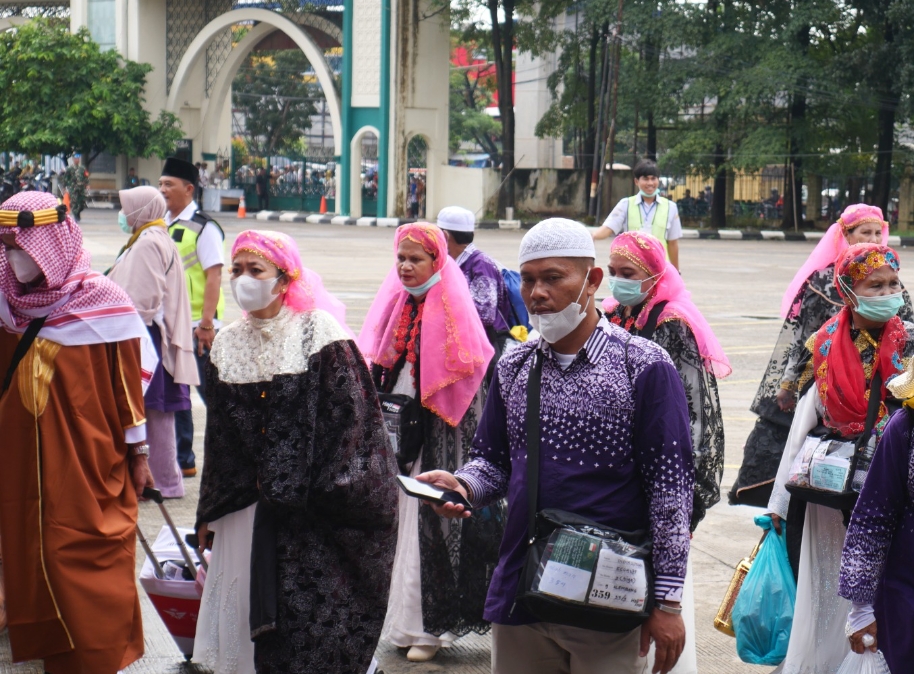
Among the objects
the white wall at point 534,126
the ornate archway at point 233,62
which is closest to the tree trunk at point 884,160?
the white wall at point 534,126

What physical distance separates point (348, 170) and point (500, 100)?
17.0 feet

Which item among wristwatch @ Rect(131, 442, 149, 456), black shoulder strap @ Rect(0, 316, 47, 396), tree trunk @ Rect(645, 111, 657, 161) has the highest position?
tree trunk @ Rect(645, 111, 657, 161)

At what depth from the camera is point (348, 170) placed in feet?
129

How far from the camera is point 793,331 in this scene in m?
5.70

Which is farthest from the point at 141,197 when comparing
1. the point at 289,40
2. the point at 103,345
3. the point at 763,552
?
the point at 289,40

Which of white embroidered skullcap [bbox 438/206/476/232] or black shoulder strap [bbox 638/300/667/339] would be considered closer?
black shoulder strap [bbox 638/300/667/339]

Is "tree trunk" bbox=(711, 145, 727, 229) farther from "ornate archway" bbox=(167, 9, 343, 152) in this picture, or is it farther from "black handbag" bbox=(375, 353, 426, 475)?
"black handbag" bbox=(375, 353, 426, 475)

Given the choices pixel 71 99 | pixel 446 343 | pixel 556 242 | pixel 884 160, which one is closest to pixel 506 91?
pixel 884 160

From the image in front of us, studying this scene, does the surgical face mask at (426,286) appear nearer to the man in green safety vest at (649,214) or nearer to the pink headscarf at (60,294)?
the pink headscarf at (60,294)

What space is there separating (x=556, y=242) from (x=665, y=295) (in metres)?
1.86

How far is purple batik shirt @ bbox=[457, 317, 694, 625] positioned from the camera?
2867 millimetres

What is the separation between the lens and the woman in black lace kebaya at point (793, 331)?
5496 mm

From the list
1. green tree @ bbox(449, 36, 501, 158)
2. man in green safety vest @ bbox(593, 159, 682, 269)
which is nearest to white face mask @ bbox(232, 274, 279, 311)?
man in green safety vest @ bbox(593, 159, 682, 269)

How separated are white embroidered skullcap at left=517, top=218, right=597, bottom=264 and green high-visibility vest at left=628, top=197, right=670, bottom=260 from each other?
A: 27.9ft
